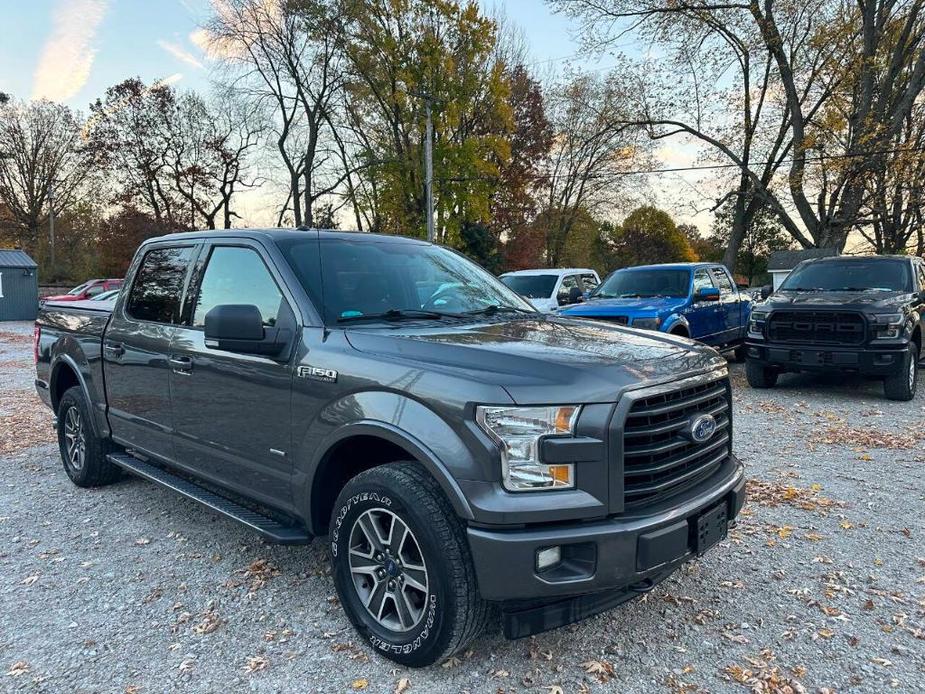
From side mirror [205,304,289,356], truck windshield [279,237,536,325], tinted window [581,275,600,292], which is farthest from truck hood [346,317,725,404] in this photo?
tinted window [581,275,600,292]

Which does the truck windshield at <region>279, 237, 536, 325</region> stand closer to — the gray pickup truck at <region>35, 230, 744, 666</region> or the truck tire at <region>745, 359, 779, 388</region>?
the gray pickup truck at <region>35, 230, 744, 666</region>

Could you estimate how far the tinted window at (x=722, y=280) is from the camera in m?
11.7

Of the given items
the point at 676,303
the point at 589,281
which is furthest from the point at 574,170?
the point at 676,303

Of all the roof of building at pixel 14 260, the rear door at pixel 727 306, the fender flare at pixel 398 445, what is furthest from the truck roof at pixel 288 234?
the roof of building at pixel 14 260

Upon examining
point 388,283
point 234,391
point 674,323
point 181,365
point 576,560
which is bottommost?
point 576,560

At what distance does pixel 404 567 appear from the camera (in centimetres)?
275

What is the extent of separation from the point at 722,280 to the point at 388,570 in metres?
10.8

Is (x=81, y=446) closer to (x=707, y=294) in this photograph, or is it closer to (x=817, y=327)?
(x=817, y=327)

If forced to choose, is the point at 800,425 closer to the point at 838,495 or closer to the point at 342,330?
the point at 838,495

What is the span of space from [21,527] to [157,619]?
204cm

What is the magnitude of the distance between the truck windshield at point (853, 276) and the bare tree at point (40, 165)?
40.4 meters

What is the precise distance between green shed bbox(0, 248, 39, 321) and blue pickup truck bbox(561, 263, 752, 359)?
27.1 m

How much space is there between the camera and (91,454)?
5.11m

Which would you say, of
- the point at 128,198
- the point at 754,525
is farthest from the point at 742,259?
the point at 754,525
